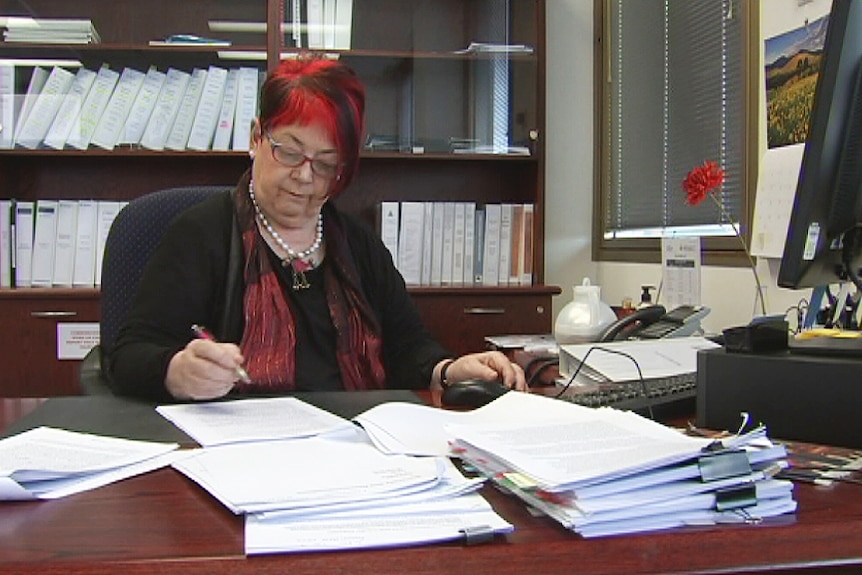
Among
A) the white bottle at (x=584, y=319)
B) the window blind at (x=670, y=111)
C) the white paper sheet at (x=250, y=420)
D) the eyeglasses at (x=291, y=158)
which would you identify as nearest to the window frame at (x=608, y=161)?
the window blind at (x=670, y=111)

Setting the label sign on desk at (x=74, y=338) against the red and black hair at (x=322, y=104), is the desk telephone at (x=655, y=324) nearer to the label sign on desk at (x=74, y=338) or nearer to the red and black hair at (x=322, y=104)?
the red and black hair at (x=322, y=104)

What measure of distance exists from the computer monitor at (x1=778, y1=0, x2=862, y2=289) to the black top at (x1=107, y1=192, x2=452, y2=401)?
0.81m

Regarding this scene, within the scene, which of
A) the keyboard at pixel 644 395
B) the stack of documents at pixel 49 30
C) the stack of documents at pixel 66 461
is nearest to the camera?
the stack of documents at pixel 66 461

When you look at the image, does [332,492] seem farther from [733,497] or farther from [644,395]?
[644,395]

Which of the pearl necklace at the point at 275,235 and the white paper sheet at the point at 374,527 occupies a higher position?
the pearl necklace at the point at 275,235

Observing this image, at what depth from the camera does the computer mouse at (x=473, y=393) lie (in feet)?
4.18

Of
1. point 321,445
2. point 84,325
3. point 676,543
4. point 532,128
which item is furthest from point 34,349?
point 676,543

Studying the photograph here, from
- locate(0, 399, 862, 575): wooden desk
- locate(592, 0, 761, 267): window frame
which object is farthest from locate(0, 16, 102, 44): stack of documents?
locate(0, 399, 862, 575): wooden desk

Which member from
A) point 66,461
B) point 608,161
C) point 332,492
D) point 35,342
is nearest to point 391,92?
point 608,161

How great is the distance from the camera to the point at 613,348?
5.05 feet

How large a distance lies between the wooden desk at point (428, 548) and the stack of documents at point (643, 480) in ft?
0.05

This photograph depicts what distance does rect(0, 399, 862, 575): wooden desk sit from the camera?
2.09ft

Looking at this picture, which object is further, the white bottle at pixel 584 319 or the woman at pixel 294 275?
the white bottle at pixel 584 319

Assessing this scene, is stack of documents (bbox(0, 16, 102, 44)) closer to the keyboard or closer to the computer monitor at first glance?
the keyboard
